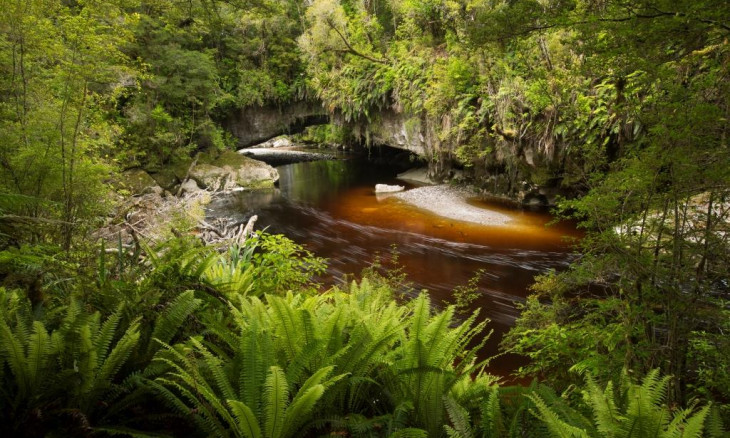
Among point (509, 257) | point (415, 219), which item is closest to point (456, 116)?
point (415, 219)

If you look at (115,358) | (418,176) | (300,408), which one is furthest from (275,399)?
(418,176)

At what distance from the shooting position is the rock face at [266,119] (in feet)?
74.5

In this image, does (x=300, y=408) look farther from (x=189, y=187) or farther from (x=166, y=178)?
(x=166, y=178)

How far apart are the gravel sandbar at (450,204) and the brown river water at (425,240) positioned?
396mm

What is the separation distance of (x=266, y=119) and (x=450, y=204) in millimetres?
14216

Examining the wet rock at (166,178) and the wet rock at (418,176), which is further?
the wet rock at (418,176)

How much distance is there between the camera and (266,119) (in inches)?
917

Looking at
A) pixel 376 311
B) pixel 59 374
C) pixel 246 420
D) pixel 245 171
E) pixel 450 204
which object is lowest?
pixel 450 204

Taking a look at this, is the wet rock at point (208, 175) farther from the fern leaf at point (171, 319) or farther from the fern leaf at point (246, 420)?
the fern leaf at point (246, 420)

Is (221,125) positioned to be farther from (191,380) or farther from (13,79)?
(191,380)

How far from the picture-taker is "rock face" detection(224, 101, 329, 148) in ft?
74.5

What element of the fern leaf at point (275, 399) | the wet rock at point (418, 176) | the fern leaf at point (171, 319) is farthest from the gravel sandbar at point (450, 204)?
the fern leaf at point (275, 399)

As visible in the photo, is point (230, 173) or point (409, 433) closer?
point (409, 433)

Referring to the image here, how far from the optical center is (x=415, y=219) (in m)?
12.5
